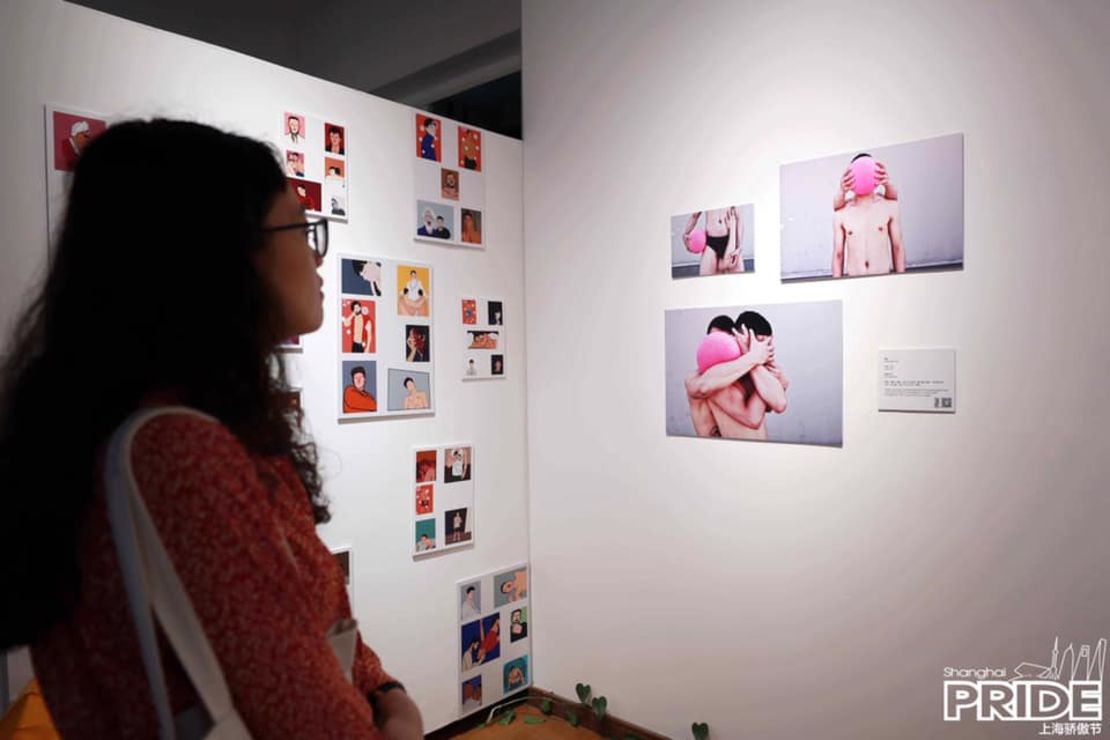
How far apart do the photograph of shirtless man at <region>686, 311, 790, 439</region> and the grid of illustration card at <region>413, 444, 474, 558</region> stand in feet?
2.69

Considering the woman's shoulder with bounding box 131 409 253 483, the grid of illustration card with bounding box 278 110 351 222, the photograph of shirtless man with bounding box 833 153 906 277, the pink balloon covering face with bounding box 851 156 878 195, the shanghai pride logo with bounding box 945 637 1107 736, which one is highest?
the grid of illustration card with bounding box 278 110 351 222

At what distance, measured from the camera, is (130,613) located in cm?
65

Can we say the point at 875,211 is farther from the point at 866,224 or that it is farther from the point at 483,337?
the point at 483,337

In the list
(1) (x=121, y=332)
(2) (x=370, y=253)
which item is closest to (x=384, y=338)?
(2) (x=370, y=253)

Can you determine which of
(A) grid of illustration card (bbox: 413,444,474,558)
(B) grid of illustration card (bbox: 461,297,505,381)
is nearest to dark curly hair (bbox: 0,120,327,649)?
(A) grid of illustration card (bbox: 413,444,474,558)

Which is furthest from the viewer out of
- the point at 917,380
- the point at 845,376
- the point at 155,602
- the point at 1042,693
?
the point at 845,376

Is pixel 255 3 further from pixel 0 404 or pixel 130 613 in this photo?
pixel 130 613

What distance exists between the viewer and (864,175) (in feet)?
6.20

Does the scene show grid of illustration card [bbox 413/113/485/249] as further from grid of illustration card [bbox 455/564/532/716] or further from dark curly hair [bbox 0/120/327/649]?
dark curly hair [bbox 0/120/327/649]

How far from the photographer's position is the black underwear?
2158mm

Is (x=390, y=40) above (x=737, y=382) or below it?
above

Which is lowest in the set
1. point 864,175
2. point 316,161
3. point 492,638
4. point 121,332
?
point 492,638

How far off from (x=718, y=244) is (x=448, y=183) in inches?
37.2

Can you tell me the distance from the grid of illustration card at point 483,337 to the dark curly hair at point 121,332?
1699 mm
